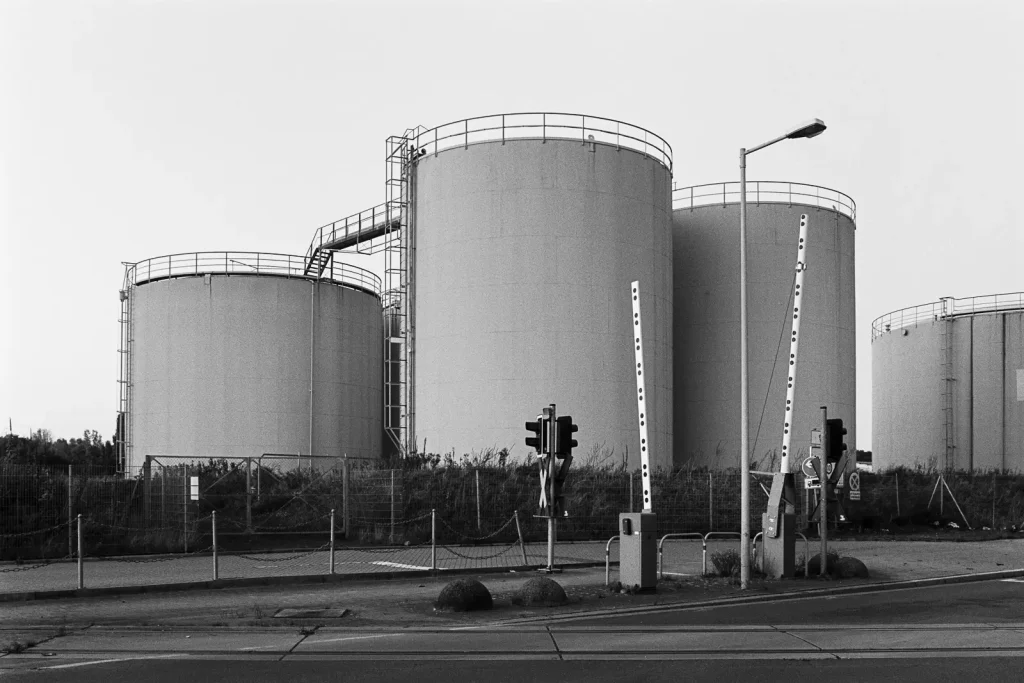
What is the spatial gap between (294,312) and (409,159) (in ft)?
26.2

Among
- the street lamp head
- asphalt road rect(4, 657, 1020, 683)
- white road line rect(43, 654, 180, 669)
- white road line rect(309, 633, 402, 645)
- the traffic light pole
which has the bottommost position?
white road line rect(309, 633, 402, 645)

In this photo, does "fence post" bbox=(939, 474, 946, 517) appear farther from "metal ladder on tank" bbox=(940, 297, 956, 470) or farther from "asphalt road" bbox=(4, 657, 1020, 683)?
"asphalt road" bbox=(4, 657, 1020, 683)

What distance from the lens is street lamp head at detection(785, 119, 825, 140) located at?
63.4 ft

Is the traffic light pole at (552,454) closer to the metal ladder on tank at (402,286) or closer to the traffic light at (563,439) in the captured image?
the traffic light at (563,439)

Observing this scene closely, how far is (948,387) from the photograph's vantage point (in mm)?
55062

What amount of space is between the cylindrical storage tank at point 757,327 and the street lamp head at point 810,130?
88.6ft

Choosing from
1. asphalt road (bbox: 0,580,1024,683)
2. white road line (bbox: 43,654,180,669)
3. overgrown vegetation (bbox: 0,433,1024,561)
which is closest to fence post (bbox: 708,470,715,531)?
overgrown vegetation (bbox: 0,433,1024,561)

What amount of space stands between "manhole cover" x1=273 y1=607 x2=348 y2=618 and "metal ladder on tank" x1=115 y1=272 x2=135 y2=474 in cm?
3025

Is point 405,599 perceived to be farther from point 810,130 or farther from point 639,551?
point 810,130

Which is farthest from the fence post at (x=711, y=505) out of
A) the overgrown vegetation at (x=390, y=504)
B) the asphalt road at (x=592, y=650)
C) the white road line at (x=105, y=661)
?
the white road line at (x=105, y=661)

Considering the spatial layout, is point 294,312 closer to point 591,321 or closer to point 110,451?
point 591,321

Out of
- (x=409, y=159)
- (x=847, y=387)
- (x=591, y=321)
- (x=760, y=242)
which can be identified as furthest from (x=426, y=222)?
(x=847, y=387)

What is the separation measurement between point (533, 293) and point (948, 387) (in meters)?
26.0

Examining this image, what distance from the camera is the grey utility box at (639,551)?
19.9m
